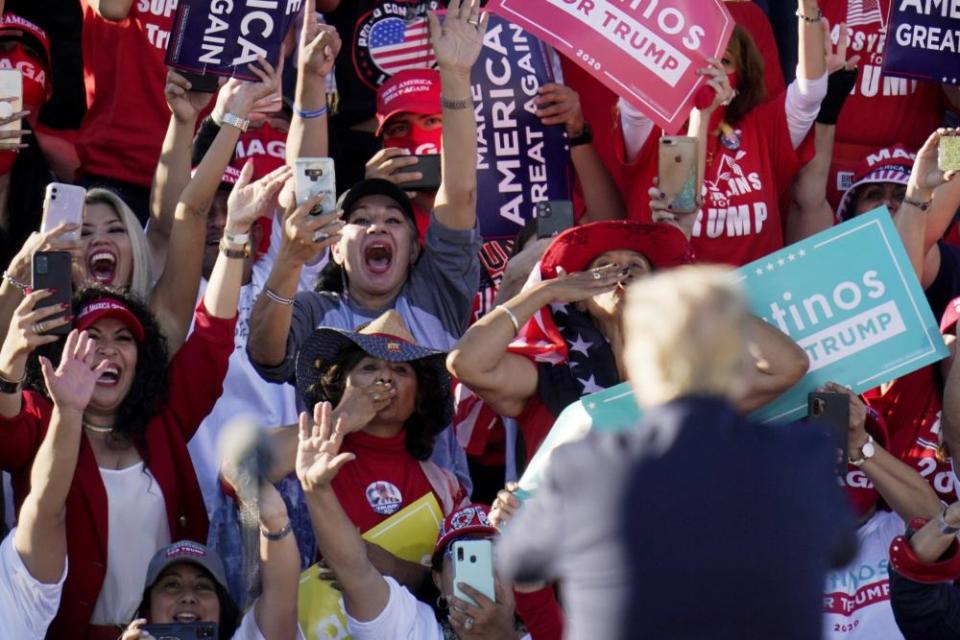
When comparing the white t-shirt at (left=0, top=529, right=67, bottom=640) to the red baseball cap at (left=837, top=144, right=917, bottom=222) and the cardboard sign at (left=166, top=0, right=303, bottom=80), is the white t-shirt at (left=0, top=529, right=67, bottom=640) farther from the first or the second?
the red baseball cap at (left=837, top=144, right=917, bottom=222)

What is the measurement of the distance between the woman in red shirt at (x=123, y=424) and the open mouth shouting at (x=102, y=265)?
0.39 meters

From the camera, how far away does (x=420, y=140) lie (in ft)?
23.5

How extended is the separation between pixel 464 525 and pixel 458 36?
5.65ft

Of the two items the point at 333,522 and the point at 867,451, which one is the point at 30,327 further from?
the point at 867,451

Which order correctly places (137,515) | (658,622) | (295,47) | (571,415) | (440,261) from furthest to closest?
(295,47)
(440,261)
(137,515)
(571,415)
(658,622)

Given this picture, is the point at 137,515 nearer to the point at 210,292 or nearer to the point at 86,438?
the point at 86,438

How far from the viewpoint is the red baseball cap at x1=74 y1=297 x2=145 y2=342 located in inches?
223

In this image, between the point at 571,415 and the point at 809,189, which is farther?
the point at 809,189

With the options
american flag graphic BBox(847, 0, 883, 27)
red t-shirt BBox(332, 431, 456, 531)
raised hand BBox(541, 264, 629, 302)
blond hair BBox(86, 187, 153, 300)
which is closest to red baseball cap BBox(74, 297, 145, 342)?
blond hair BBox(86, 187, 153, 300)

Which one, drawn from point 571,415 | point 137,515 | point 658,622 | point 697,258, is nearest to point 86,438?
point 137,515

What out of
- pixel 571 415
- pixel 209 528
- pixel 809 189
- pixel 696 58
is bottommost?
pixel 209 528

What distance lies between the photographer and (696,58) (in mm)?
6449

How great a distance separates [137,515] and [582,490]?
2502mm

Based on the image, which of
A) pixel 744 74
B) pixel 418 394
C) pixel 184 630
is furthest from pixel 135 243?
pixel 744 74
